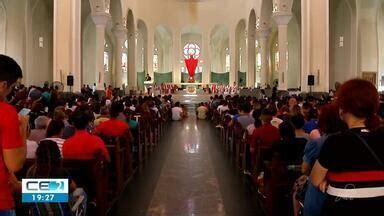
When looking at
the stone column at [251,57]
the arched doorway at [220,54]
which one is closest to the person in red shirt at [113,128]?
the stone column at [251,57]

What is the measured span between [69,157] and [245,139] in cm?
402

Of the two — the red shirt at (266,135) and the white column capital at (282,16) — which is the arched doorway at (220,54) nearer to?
the white column capital at (282,16)

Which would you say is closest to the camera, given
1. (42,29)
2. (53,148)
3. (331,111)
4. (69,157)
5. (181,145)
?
(53,148)

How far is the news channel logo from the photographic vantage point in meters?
3.14

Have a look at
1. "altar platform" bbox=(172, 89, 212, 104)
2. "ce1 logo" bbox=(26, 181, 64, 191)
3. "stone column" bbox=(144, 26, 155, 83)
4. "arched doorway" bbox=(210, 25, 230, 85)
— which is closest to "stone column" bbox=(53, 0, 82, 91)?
"ce1 logo" bbox=(26, 181, 64, 191)

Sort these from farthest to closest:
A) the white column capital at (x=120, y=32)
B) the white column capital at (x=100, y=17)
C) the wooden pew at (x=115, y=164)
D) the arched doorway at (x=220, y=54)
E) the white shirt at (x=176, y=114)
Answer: the arched doorway at (x=220, y=54), the white column capital at (x=120, y=32), the white shirt at (x=176, y=114), the white column capital at (x=100, y=17), the wooden pew at (x=115, y=164)

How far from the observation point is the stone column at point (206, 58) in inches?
1575

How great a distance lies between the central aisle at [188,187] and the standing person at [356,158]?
402 cm

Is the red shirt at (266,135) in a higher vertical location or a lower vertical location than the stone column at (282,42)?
lower

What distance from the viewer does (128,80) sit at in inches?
1318

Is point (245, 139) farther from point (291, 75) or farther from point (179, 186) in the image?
point (291, 75)

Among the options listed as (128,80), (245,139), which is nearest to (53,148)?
(245,139)

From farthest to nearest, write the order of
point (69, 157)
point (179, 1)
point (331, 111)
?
point (179, 1) → point (69, 157) → point (331, 111)

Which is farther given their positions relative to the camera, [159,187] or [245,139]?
[245,139]
